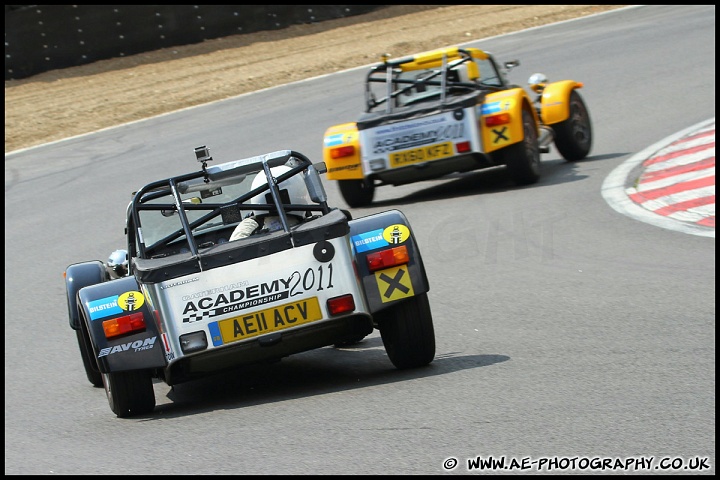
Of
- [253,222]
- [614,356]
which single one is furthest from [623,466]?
[253,222]

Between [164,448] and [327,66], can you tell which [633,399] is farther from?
[327,66]

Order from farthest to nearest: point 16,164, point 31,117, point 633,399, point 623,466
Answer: point 31,117 → point 16,164 → point 633,399 → point 623,466

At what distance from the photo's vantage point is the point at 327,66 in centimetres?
2356

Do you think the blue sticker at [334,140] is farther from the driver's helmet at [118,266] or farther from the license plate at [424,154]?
the driver's helmet at [118,266]

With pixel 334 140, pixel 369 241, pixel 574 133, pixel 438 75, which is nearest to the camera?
pixel 369 241

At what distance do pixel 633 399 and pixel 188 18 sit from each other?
22.1m

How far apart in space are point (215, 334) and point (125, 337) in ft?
1.63

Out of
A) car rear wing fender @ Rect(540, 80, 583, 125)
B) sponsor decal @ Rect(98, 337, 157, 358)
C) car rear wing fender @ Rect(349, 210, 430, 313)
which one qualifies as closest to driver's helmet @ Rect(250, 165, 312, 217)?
car rear wing fender @ Rect(349, 210, 430, 313)

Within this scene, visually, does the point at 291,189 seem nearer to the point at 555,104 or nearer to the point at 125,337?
the point at 125,337

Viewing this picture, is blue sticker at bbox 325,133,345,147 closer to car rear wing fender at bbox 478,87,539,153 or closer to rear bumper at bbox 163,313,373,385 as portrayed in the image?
car rear wing fender at bbox 478,87,539,153

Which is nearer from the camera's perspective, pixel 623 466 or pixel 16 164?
pixel 623 466

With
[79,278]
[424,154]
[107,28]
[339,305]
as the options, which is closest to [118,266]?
[79,278]

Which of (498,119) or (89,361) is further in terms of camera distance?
(498,119)

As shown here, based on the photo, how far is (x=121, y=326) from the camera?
6.27 m
